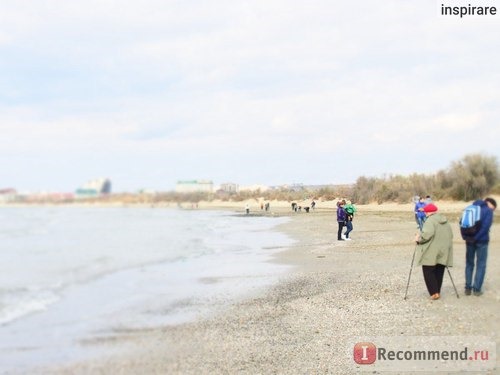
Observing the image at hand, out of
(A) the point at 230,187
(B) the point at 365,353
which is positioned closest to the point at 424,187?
(A) the point at 230,187

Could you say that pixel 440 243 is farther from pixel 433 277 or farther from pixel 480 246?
pixel 480 246

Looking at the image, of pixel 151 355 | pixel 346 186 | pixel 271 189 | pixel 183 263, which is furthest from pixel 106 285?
pixel 151 355

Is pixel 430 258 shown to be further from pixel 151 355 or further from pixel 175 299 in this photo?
pixel 175 299

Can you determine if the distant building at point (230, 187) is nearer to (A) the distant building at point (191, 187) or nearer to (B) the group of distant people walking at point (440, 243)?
(A) the distant building at point (191, 187)

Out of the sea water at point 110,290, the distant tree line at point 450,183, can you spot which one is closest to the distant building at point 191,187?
the sea water at point 110,290

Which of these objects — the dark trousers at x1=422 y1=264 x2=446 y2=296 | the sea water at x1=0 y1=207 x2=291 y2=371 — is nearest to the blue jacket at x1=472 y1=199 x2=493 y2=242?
the dark trousers at x1=422 y1=264 x2=446 y2=296

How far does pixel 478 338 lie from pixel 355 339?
6.07 ft

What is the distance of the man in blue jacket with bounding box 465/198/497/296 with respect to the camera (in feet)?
36.5

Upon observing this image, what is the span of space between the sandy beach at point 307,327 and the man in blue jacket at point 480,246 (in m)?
0.31

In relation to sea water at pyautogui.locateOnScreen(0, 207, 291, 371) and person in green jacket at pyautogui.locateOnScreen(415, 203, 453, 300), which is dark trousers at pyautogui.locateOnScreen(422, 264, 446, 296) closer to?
person in green jacket at pyautogui.locateOnScreen(415, 203, 453, 300)

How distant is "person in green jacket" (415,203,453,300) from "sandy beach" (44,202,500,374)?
1.58 feet

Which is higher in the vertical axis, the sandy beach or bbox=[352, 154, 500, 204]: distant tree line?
bbox=[352, 154, 500, 204]: distant tree line

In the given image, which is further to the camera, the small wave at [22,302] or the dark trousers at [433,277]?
the small wave at [22,302]

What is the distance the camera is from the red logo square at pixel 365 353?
7.83 meters
